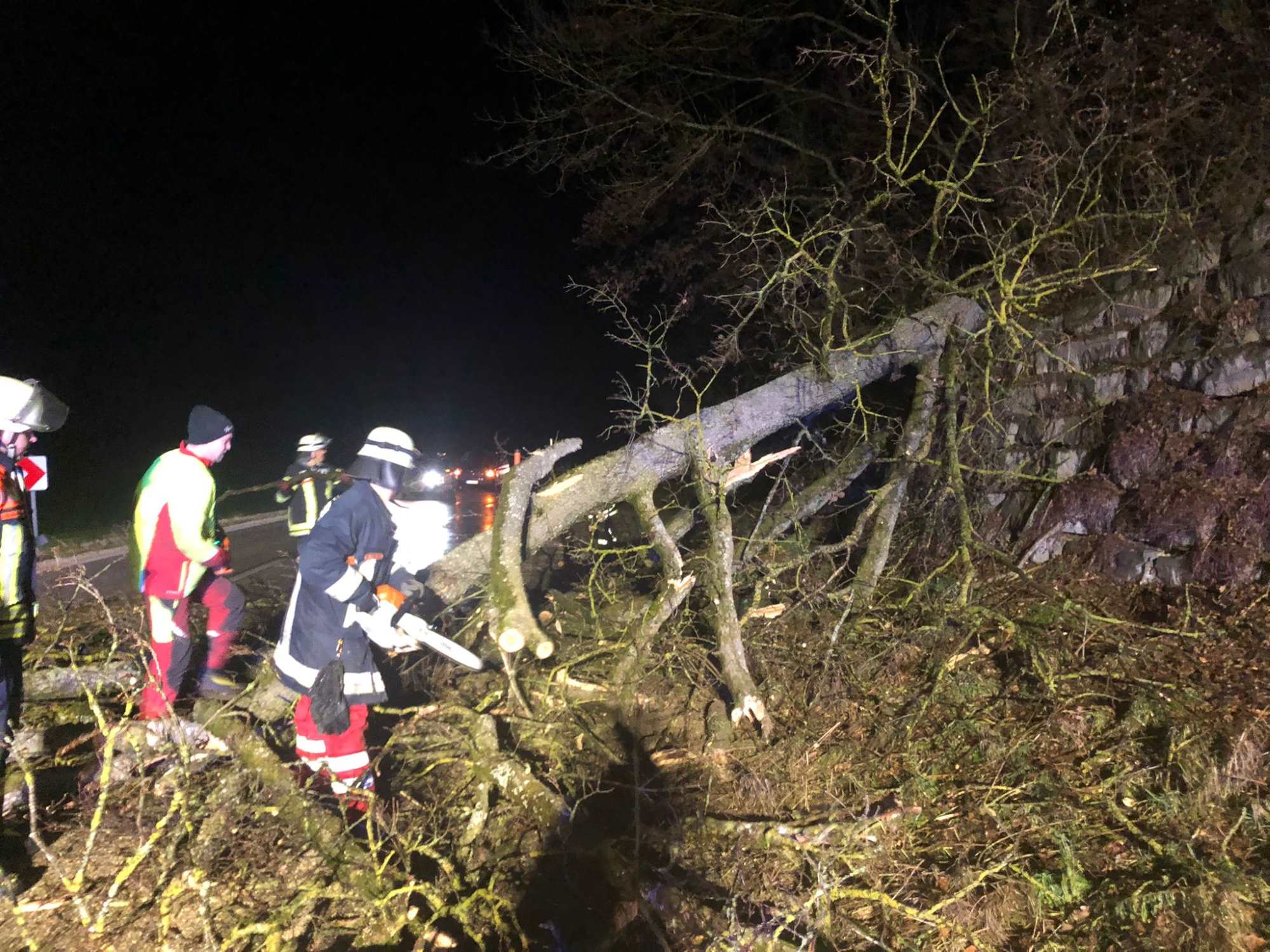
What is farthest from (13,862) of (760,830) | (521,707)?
(760,830)

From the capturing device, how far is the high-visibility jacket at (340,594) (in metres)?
3.17

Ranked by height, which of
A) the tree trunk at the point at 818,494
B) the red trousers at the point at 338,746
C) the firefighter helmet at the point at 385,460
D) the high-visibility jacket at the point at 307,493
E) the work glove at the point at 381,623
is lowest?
the red trousers at the point at 338,746

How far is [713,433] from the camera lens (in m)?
4.76

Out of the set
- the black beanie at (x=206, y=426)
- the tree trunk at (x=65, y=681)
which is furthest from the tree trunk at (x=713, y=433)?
the tree trunk at (x=65, y=681)

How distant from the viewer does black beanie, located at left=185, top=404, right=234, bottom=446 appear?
3596 millimetres

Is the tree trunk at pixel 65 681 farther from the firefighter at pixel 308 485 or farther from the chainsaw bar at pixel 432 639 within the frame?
the chainsaw bar at pixel 432 639

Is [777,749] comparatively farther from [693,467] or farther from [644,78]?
[644,78]

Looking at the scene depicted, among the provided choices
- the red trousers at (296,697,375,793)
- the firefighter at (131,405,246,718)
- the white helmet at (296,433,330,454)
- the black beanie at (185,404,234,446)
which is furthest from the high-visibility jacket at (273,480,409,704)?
the white helmet at (296,433,330,454)

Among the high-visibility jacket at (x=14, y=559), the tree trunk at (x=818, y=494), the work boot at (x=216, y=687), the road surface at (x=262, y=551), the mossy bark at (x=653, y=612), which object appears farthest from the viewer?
the road surface at (x=262, y=551)

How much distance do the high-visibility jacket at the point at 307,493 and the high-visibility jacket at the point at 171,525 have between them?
109 cm

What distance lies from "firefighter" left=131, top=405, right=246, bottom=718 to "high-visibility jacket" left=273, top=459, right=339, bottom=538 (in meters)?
0.97

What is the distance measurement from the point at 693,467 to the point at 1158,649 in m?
3.22

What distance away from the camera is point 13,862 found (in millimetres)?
2822

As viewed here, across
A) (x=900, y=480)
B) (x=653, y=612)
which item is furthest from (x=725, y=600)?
(x=900, y=480)
